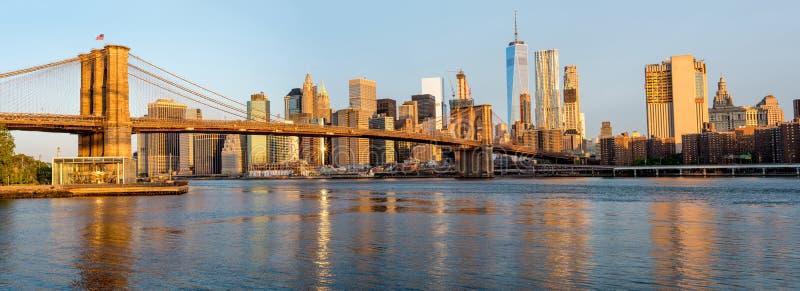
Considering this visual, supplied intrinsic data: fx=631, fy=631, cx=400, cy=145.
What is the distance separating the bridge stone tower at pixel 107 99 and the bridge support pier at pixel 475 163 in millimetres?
92112

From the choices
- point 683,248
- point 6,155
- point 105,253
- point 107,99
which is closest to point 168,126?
point 107,99

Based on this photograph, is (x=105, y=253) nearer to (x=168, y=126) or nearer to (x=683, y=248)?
(x=683, y=248)

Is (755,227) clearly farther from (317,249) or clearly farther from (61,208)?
(61,208)

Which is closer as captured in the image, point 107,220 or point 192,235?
point 192,235

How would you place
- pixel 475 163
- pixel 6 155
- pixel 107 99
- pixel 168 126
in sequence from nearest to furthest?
1. pixel 6 155
2. pixel 107 99
3. pixel 168 126
4. pixel 475 163

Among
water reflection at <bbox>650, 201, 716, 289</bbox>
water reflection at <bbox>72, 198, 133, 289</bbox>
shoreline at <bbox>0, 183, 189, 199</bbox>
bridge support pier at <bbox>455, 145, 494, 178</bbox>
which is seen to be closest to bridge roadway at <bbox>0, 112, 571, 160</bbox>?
shoreline at <bbox>0, 183, 189, 199</bbox>

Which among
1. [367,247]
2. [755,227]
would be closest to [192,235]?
[367,247]

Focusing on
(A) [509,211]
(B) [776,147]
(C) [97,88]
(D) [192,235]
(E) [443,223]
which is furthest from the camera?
(B) [776,147]

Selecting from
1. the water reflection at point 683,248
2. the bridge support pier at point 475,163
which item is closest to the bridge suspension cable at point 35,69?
the water reflection at point 683,248

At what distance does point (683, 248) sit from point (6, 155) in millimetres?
59654

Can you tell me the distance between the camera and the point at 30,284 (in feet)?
51.1

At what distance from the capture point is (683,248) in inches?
818

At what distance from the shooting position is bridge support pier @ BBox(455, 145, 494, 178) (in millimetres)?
145250

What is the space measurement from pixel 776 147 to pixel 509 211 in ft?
589
